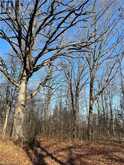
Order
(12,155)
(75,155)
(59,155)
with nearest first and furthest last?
(12,155) < (59,155) < (75,155)

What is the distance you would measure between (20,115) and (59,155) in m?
3.22

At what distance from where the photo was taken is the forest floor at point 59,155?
12430mm

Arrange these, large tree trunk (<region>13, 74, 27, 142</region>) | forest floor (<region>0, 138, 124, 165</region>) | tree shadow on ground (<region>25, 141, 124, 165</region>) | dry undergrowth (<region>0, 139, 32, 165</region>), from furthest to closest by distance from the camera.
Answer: large tree trunk (<region>13, 74, 27, 142</region>) < tree shadow on ground (<region>25, 141, 124, 165</region>) < forest floor (<region>0, 138, 124, 165</region>) < dry undergrowth (<region>0, 139, 32, 165</region>)

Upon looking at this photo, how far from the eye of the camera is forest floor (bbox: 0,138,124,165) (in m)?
12.4

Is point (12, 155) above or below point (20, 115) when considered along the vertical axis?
below

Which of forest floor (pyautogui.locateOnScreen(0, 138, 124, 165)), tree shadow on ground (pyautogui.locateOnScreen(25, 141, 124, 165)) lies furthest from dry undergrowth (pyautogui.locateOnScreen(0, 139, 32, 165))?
tree shadow on ground (pyautogui.locateOnScreen(25, 141, 124, 165))

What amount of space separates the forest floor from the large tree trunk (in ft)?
4.20

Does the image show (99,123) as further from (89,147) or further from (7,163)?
(7,163)

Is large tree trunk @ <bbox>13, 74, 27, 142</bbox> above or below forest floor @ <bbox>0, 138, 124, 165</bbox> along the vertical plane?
above

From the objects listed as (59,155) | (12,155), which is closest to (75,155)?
(59,155)

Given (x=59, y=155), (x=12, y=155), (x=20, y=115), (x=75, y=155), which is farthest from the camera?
(x=20, y=115)

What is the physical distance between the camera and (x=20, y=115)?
16.7 metres

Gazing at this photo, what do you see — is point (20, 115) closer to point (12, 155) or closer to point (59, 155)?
point (59, 155)

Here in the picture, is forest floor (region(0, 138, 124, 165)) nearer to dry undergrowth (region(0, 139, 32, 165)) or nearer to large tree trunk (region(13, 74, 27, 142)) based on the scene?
dry undergrowth (region(0, 139, 32, 165))
